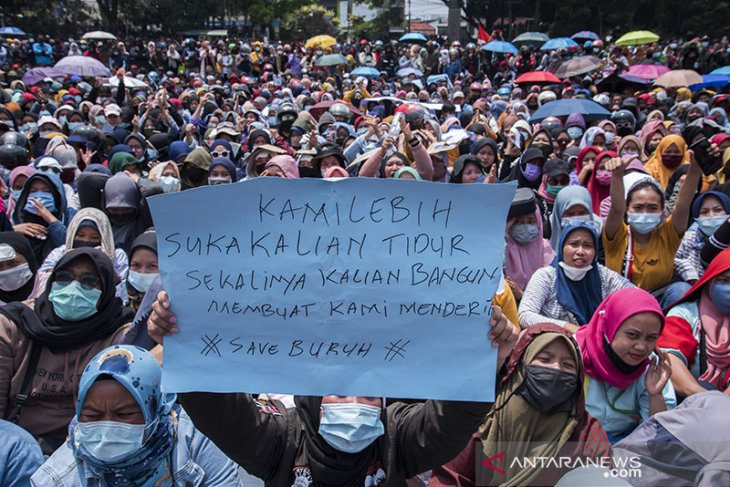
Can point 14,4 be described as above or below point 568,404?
above

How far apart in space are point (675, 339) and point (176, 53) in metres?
25.8

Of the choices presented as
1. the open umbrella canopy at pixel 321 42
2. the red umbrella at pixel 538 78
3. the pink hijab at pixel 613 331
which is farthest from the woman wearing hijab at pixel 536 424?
the open umbrella canopy at pixel 321 42

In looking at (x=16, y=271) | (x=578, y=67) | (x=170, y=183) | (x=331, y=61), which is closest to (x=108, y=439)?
(x=16, y=271)

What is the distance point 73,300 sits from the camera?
314 centimetres

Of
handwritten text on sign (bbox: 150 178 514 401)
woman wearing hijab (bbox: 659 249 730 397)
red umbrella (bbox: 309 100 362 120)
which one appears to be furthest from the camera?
red umbrella (bbox: 309 100 362 120)

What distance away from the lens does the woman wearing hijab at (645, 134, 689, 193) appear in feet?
24.8

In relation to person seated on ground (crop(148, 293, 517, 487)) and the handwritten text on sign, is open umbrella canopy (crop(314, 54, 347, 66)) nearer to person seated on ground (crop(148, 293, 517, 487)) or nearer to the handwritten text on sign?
person seated on ground (crop(148, 293, 517, 487))

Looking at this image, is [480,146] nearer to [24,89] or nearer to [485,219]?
[485,219]

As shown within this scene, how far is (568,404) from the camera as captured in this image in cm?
284

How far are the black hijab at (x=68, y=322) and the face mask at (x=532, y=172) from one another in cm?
503

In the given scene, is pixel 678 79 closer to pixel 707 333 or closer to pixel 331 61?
pixel 331 61

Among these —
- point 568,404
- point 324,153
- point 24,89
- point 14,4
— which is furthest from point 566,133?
point 14,4

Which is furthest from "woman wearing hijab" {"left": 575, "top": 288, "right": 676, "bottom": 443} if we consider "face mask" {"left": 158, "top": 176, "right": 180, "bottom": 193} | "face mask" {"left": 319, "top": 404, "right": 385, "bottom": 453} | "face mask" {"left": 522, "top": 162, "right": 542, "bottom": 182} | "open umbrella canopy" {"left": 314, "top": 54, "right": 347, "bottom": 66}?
"open umbrella canopy" {"left": 314, "top": 54, "right": 347, "bottom": 66}

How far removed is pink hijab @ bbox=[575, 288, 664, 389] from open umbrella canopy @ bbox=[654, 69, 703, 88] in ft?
42.4
